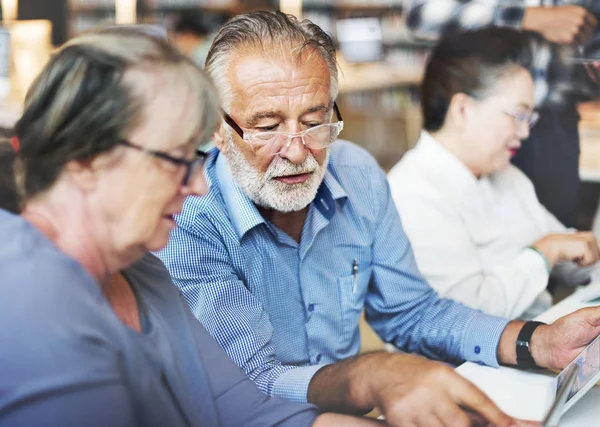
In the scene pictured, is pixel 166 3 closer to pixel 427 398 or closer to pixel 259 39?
pixel 259 39

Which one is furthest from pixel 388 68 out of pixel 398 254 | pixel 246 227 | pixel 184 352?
pixel 184 352

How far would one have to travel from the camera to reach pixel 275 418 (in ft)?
3.26

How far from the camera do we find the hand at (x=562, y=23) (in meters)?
2.30

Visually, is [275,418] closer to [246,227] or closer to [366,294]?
[246,227]

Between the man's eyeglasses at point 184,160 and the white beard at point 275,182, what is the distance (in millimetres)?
449

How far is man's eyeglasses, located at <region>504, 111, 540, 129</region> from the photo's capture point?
202 cm

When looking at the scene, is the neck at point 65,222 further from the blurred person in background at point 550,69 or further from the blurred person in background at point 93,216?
the blurred person in background at point 550,69

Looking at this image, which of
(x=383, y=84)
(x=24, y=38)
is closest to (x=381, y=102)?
(x=383, y=84)

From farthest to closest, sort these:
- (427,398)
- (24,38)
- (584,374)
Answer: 1. (24,38)
2. (584,374)
3. (427,398)

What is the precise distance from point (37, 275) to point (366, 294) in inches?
35.8

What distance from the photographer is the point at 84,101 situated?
2.31 ft

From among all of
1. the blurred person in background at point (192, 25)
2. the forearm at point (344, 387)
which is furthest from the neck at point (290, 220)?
the blurred person in background at point (192, 25)

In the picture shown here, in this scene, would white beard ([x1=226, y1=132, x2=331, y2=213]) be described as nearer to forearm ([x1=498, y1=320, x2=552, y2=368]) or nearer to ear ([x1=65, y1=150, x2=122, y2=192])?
forearm ([x1=498, y1=320, x2=552, y2=368])

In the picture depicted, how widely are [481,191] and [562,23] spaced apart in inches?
27.6
